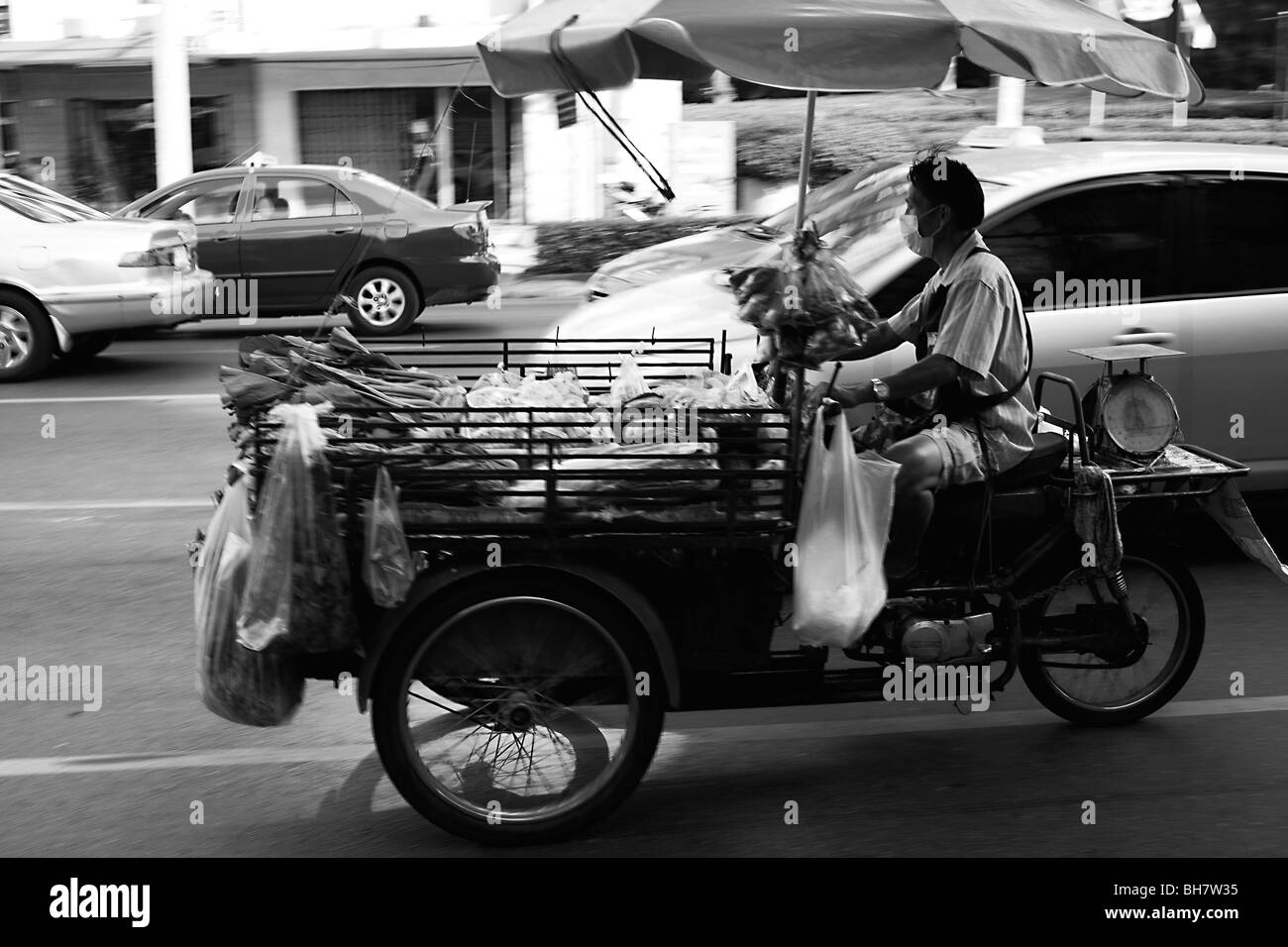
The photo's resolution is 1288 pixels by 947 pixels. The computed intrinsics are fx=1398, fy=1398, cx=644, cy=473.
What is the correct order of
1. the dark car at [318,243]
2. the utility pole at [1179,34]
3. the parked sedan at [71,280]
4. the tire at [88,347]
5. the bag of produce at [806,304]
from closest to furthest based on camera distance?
the bag of produce at [806,304] → the parked sedan at [71,280] → the tire at [88,347] → the dark car at [318,243] → the utility pole at [1179,34]

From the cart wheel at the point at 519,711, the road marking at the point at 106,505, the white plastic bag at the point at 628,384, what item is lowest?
the cart wheel at the point at 519,711

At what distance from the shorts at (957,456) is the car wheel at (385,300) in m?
9.35

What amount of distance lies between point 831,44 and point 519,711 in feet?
6.11

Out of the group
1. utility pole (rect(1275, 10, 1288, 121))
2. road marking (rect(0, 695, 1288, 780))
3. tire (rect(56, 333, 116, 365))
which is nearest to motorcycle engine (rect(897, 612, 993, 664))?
road marking (rect(0, 695, 1288, 780))

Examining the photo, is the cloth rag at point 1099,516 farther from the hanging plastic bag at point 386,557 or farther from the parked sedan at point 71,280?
the parked sedan at point 71,280

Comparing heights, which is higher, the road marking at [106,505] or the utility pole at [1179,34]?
the utility pole at [1179,34]

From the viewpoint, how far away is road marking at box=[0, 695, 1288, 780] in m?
4.15

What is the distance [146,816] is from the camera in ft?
12.5

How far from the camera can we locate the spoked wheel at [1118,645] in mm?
4152

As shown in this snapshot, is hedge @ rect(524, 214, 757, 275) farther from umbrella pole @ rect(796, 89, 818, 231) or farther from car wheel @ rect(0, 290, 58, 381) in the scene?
umbrella pole @ rect(796, 89, 818, 231)

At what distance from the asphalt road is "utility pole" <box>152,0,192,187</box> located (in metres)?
14.1

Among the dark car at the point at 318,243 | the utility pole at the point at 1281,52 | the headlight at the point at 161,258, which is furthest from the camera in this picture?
the utility pole at the point at 1281,52

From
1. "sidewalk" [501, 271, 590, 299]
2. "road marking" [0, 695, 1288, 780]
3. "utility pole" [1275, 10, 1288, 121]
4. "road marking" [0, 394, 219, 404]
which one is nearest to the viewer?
"road marking" [0, 695, 1288, 780]

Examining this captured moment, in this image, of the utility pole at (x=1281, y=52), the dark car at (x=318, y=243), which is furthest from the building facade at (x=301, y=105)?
the utility pole at (x=1281, y=52)
